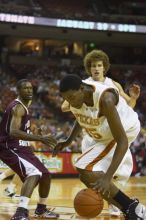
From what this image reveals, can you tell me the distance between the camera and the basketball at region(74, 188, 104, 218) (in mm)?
4254

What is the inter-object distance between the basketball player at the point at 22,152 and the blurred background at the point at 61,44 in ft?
29.7

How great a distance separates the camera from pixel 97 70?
18.6ft

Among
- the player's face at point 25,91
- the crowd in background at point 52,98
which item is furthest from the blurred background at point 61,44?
the player's face at point 25,91

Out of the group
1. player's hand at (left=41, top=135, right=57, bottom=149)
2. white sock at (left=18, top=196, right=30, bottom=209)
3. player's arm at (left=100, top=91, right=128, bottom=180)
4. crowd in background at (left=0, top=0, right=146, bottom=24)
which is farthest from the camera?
crowd in background at (left=0, top=0, right=146, bottom=24)

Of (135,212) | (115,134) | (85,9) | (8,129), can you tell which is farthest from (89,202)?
→ (85,9)

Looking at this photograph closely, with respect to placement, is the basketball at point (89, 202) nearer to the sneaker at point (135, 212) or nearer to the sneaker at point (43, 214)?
the sneaker at point (135, 212)

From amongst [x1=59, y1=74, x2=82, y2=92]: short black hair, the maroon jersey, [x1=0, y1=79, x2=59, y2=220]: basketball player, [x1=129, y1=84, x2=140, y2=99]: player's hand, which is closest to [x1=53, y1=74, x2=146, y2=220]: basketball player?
[x1=59, y1=74, x2=82, y2=92]: short black hair

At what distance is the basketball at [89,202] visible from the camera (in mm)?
4254

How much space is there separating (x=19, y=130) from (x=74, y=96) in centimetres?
127

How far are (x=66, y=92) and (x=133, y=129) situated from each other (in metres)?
0.91

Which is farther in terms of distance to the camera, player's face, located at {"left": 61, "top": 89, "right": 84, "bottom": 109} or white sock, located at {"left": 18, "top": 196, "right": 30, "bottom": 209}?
white sock, located at {"left": 18, "top": 196, "right": 30, "bottom": 209}

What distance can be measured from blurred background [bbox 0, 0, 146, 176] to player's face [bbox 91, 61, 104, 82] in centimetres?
918

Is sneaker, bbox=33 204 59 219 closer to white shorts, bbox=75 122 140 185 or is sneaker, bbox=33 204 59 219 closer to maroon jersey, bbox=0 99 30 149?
maroon jersey, bbox=0 99 30 149

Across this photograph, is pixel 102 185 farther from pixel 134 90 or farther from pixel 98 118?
pixel 134 90
